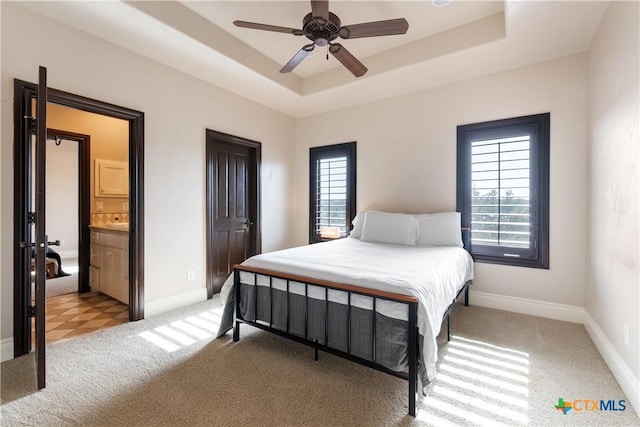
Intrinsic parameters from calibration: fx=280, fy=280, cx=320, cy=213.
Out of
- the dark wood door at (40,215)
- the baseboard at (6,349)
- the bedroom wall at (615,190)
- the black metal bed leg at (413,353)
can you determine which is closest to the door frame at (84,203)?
the baseboard at (6,349)

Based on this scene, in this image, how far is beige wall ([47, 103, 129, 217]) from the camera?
3.61 meters

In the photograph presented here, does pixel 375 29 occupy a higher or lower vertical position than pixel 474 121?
higher

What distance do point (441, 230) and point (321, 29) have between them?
93.7 inches

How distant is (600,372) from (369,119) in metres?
3.56

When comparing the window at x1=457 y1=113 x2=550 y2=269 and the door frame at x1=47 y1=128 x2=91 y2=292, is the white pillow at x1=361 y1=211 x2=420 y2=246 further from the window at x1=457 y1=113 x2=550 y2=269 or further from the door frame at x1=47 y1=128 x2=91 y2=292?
the door frame at x1=47 y1=128 x2=91 y2=292

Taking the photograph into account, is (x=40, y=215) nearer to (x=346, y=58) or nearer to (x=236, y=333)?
(x=236, y=333)

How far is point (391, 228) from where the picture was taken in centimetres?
342

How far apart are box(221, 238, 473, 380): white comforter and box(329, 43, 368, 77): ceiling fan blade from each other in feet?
5.74

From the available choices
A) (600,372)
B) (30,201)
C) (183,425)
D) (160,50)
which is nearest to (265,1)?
(160,50)

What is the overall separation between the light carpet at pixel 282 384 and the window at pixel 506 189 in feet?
3.05

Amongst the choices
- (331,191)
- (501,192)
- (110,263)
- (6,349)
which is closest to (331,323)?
(6,349)

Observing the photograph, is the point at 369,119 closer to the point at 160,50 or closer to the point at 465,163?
the point at 465,163

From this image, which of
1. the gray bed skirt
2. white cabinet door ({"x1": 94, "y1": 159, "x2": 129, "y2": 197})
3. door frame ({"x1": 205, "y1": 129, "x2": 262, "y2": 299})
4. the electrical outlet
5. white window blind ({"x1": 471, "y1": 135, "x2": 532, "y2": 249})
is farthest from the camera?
white cabinet door ({"x1": 94, "y1": 159, "x2": 129, "y2": 197})

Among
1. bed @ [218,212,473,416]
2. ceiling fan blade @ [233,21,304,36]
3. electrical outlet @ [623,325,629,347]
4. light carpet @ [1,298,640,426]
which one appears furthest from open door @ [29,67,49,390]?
electrical outlet @ [623,325,629,347]
